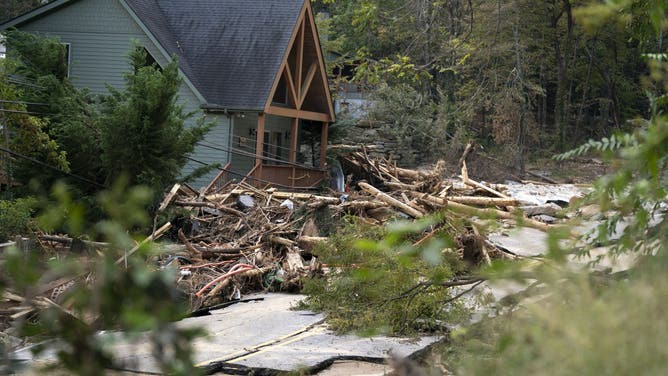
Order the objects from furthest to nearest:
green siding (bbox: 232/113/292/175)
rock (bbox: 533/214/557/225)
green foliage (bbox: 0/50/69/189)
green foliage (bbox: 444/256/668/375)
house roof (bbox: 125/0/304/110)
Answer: green siding (bbox: 232/113/292/175), house roof (bbox: 125/0/304/110), rock (bbox: 533/214/557/225), green foliage (bbox: 0/50/69/189), green foliage (bbox: 444/256/668/375)

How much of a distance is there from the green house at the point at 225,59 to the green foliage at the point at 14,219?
33.4 ft

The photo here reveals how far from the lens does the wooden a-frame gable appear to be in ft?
92.6

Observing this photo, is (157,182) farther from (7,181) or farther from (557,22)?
(557,22)

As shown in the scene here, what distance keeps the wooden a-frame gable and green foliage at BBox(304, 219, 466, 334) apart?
51.3ft

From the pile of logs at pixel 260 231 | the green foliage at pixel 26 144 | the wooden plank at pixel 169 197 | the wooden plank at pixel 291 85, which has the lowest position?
the pile of logs at pixel 260 231

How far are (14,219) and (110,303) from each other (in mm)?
12579

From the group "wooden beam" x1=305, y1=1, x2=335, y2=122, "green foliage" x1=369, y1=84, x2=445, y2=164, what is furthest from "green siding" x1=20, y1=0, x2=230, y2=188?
"green foliage" x1=369, y1=84, x2=445, y2=164

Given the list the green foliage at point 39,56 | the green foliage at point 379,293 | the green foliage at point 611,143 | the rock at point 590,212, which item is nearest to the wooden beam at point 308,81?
the green foliage at point 39,56

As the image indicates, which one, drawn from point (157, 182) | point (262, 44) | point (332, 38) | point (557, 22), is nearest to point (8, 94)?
point (157, 182)

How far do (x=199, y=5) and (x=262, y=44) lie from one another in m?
3.74

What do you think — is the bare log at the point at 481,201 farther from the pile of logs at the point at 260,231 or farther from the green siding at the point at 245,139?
the green siding at the point at 245,139

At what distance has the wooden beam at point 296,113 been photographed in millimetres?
26956

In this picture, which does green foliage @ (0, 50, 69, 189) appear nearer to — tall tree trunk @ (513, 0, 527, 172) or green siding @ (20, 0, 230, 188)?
green siding @ (20, 0, 230, 188)

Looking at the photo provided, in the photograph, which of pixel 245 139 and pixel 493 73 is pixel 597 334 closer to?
pixel 245 139
